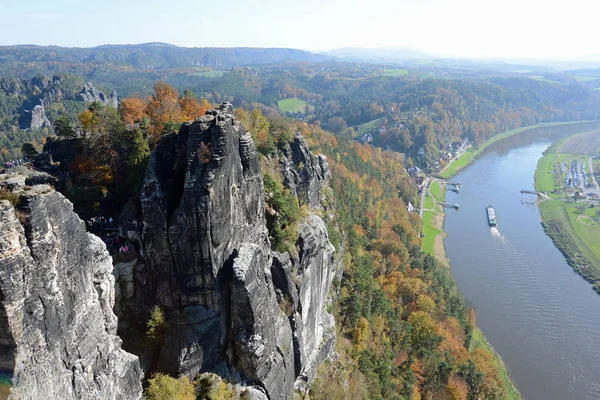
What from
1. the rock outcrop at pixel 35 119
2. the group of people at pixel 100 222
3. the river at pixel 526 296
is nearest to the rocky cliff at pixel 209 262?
the group of people at pixel 100 222

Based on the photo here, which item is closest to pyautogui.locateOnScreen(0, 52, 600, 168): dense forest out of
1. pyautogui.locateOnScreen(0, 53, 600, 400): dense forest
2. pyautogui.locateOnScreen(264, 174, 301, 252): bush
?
pyautogui.locateOnScreen(0, 53, 600, 400): dense forest

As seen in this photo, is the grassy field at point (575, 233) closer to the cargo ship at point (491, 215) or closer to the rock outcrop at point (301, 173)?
the cargo ship at point (491, 215)

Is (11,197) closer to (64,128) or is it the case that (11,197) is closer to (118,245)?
(118,245)

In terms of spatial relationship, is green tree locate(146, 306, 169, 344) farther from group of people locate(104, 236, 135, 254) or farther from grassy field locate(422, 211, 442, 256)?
grassy field locate(422, 211, 442, 256)

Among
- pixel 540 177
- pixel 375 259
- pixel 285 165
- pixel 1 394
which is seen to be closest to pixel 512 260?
pixel 375 259

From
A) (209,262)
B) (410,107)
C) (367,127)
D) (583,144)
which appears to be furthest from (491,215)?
(410,107)

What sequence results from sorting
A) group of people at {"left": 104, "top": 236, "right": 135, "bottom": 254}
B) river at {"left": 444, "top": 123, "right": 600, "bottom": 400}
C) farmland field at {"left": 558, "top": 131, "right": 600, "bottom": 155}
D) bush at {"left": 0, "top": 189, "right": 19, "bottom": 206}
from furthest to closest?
farmland field at {"left": 558, "top": 131, "right": 600, "bottom": 155}
river at {"left": 444, "top": 123, "right": 600, "bottom": 400}
group of people at {"left": 104, "top": 236, "right": 135, "bottom": 254}
bush at {"left": 0, "top": 189, "right": 19, "bottom": 206}

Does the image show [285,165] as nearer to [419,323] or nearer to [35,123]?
[419,323]
